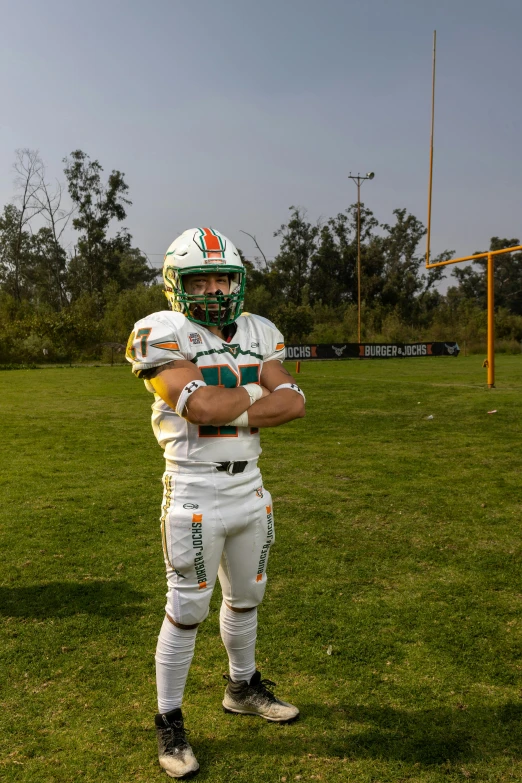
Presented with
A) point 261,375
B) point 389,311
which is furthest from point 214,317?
point 389,311

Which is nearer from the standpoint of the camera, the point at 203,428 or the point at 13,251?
the point at 203,428

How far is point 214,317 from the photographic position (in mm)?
3043

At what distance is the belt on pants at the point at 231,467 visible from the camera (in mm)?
2949

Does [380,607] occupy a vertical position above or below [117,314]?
below

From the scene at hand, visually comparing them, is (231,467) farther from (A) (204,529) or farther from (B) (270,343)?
(B) (270,343)

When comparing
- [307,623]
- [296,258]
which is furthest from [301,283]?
[307,623]

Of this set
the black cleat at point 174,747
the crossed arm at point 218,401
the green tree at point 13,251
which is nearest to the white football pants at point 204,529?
the crossed arm at point 218,401

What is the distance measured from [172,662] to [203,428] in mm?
1093

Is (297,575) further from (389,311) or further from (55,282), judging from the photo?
(55,282)

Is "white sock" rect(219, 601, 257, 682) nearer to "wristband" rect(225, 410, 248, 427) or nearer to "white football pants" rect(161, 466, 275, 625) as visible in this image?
"white football pants" rect(161, 466, 275, 625)

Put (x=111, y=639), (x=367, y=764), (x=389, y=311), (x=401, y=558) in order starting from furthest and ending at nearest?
(x=389, y=311), (x=401, y=558), (x=111, y=639), (x=367, y=764)

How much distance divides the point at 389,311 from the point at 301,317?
45.0ft

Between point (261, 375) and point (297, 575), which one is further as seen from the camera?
point (297, 575)

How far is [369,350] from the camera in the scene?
119 feet
